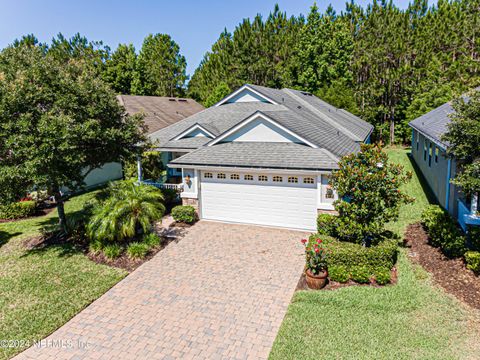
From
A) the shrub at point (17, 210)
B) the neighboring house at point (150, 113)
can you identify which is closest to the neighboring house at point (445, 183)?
the neighboring house at point (150, 113)

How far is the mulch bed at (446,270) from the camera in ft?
28.1

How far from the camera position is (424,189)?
18.9 metres

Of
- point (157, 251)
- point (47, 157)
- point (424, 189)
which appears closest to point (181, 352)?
point (157, 251)

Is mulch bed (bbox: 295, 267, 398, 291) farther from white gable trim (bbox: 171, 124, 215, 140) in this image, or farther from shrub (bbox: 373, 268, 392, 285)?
white gable trim (bbox: 171, 124, 215, 140)

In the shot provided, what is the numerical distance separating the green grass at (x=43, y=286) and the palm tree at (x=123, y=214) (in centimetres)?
120


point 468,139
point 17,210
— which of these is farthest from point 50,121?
point 468,139

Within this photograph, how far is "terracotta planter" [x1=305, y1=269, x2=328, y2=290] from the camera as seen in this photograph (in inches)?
359

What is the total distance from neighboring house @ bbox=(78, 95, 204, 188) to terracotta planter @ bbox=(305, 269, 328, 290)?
604 inches

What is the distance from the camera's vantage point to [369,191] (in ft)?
32.1

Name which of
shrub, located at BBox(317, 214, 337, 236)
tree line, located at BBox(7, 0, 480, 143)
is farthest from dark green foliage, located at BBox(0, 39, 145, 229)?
tree line, located at BBox(7, 0, 480, 143)

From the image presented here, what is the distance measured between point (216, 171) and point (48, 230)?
774 cm

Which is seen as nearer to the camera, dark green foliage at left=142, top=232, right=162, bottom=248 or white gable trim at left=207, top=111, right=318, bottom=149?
dark green foliage at left=142, top=232, right=162, bottom=248

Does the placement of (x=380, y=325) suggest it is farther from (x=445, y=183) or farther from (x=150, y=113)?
(x=150, y=113)

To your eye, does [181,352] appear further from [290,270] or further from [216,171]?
[216,171]
